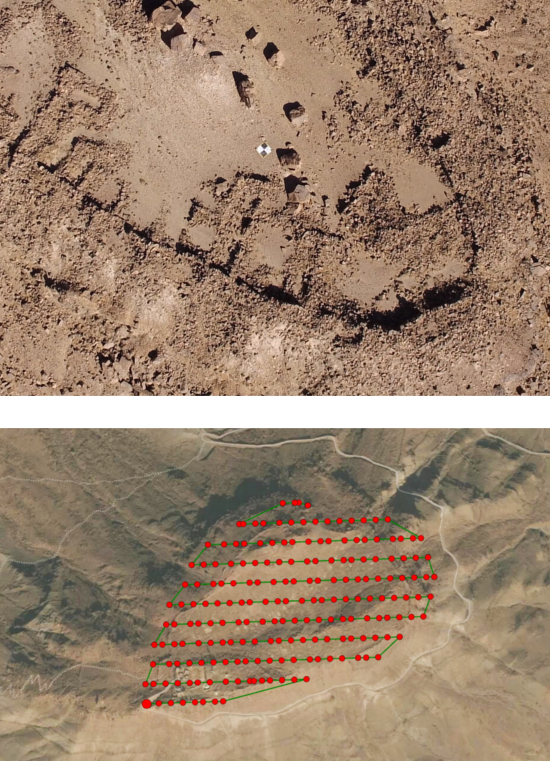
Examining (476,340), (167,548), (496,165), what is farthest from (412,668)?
(496,165)

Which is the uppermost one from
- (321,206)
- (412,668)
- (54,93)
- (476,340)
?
(54,93)

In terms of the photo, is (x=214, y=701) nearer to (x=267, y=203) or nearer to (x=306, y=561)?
(x=306, y=561)

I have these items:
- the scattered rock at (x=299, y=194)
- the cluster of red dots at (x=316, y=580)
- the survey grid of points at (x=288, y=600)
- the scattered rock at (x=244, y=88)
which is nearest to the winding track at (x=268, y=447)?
the survey grid of points at (x=288, y=600)

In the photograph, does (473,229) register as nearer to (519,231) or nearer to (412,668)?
(519,231)

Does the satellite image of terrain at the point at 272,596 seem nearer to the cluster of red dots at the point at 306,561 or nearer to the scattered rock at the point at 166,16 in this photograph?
the cluster of red dots at the point at 306,561

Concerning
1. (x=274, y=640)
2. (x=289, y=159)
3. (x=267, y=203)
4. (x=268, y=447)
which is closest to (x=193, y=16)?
(x=289, y=159)

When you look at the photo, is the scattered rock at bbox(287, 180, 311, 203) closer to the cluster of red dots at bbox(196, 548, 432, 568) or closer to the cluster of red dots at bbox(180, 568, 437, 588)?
the cluster of red dots at bbox(196, 548, 432, 568)

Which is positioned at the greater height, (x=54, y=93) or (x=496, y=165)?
(x=54, y=93)
